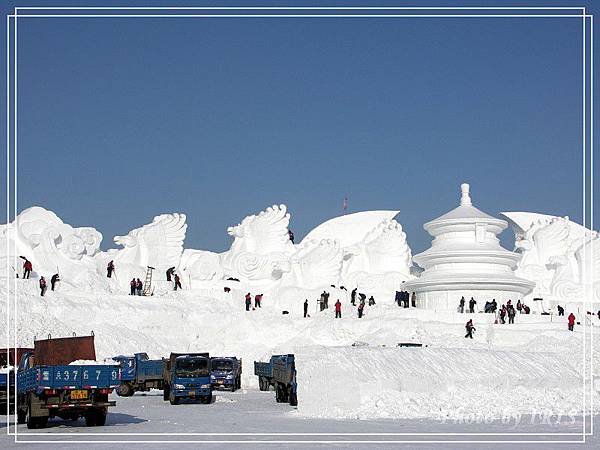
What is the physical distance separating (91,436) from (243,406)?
8.42 metres

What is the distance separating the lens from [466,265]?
50406mm

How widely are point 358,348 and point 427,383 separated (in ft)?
7.45

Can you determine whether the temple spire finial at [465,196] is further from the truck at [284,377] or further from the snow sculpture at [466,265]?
the truck at [284,377]

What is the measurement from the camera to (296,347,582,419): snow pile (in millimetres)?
20328

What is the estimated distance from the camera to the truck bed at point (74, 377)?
17.4 m

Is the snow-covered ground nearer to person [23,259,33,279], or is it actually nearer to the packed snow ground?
the packed snow ground

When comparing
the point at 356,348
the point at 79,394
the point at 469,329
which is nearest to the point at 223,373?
the point at 356,348

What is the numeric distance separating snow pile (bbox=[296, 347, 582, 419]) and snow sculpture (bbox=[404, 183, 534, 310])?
75.9 ft

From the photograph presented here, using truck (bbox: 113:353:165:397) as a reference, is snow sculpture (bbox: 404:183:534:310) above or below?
above

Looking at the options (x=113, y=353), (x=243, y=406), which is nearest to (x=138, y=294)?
(x=113, y=353)

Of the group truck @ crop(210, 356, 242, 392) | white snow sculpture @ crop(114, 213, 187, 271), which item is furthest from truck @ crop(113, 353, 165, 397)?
white snow sculpture @ crop(114, 213, 187, 271)

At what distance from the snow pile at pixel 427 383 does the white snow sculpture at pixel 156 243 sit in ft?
103

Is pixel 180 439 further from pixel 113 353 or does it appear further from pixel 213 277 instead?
pixel 213 277

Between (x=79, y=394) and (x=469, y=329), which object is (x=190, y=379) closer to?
(x=79, y=394)
